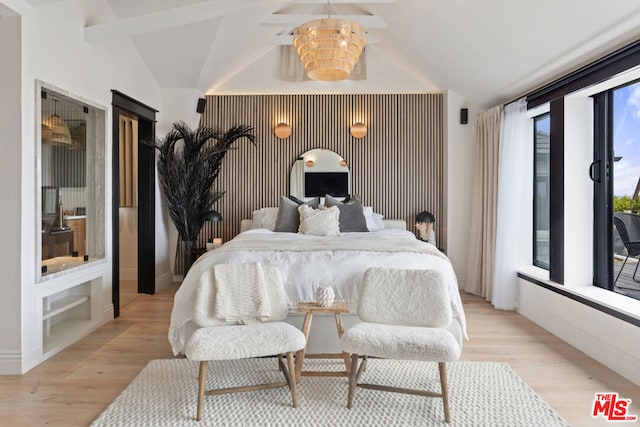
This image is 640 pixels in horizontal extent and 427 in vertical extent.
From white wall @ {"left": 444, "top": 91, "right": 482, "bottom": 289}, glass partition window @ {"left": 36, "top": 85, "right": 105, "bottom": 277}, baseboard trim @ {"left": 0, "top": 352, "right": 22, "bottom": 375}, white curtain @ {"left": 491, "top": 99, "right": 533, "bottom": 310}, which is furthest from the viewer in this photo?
white wall @ {"left": 444, "top": 91, "right": 482, "bottom": 289}

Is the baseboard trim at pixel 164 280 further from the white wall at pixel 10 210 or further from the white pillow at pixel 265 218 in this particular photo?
the white wall at pixel 10 210

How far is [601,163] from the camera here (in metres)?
3.60

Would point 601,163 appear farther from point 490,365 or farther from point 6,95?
point 6,95

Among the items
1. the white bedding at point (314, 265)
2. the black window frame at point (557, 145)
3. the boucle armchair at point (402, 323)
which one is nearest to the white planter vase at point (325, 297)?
the boucle armchair at point (402, 323)

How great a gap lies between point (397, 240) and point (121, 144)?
3.82 m

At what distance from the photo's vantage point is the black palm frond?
5.09 m

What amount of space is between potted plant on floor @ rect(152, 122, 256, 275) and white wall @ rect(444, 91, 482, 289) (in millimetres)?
2542

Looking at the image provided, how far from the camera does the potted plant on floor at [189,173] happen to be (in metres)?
5.09

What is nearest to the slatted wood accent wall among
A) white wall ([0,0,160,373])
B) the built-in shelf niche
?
the built-in shelf niche

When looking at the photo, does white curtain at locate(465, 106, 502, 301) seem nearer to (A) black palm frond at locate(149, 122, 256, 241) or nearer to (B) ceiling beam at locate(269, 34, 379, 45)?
(B) ceiling beam at locate(269, 34, 379, 45)

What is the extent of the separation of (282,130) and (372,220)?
5.52 feet

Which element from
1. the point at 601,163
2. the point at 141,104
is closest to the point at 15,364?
the point at 141,104

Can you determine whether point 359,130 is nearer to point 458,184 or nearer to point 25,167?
point 458,184

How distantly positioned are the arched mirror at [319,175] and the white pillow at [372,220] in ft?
1.63
